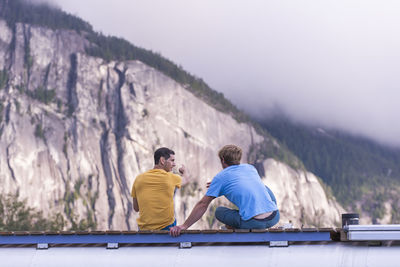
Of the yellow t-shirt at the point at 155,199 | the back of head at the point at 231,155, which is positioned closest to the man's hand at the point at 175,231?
the back of head at the point at 231,155

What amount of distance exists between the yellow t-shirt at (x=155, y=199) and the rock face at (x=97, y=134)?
126841 mm

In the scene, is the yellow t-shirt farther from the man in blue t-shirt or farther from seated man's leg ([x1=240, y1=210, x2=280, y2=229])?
seated man's leg ([x1=240, y1=210, x2=280, y2=229])

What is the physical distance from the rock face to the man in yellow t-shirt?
127 meters

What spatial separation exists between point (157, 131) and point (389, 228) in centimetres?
15194

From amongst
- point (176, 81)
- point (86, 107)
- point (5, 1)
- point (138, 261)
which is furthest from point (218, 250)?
point (5, 1)

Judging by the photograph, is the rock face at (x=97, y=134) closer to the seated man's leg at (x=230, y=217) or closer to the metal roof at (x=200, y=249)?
the metal roof at (x=200, y=249)

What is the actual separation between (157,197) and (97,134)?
143 meters

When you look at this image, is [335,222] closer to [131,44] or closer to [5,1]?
[131,44]

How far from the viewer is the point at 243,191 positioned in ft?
33.5

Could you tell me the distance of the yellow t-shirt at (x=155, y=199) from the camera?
39.4 ft

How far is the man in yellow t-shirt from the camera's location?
39.5 ft

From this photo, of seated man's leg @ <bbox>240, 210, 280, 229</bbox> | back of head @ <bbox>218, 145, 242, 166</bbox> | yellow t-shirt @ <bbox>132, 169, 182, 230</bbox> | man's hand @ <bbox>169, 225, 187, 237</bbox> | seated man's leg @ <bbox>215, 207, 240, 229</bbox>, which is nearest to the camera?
man's hand @ <bbox>169, 225, 187, 237</bbox>

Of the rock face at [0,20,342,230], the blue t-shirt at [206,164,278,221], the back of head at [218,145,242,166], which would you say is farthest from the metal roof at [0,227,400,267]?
the rock face at [0,20,342,230]

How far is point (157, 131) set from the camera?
16000 centimetres
